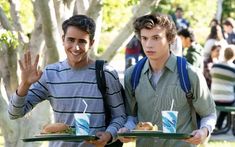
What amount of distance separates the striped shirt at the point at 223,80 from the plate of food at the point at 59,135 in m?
8.10

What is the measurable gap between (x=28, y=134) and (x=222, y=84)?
5514 mm

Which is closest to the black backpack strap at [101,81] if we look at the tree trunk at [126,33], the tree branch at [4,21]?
the tree branch at [4,21]

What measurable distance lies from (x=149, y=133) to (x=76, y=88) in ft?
2.15

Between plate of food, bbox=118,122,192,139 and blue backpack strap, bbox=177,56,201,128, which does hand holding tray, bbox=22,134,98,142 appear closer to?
plate of food, bbox=118,122,192,139

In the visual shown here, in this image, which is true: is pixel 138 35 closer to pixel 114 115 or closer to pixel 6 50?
pixel 114 115

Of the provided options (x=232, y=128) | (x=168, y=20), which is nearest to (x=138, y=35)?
(x=168, y=20)

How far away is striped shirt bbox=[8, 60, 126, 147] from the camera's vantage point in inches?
192

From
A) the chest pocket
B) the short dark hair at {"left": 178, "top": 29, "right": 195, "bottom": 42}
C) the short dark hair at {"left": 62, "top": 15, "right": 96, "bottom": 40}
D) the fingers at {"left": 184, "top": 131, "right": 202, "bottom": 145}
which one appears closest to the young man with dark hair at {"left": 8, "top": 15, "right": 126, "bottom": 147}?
the short dark hair at {"left": 62, "top": 15, "right": 96, "bottom": 40}

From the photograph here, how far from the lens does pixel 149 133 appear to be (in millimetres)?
4508

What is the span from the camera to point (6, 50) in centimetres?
841

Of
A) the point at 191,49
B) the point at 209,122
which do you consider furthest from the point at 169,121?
the point at 191,49

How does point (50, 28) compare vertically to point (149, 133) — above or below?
above

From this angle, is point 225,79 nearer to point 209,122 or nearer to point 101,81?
point 209,122

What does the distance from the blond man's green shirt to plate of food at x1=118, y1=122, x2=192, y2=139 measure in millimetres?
244
